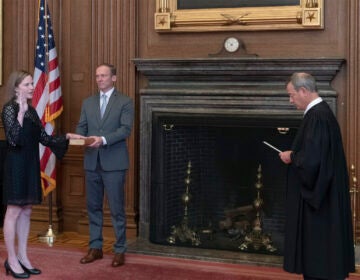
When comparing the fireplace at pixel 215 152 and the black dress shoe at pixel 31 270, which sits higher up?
the fireplace at pixel 215 152

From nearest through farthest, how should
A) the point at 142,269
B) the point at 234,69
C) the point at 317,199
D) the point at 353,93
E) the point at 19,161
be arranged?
the point at 317,199 → the point at 19,161 → the point at 142,269 → the point at 353,93 → the point at 234,69

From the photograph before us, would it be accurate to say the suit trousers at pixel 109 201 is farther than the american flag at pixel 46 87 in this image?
No

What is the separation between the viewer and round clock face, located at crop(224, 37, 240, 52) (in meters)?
5.75

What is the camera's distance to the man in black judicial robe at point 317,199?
363 centimetres

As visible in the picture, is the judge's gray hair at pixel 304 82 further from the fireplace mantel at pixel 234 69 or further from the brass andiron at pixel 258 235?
the brass andiron at pixel 258 235

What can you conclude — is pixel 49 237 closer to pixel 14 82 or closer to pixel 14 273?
pixel 14 273

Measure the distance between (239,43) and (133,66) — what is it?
1.09 meters

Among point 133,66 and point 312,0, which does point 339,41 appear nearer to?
point 312,0

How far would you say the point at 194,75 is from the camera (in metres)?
5.88

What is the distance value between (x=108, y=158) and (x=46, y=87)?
140 centimetres

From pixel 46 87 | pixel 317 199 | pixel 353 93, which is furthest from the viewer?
pixel 46 87

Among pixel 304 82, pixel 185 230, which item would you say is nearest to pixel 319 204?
pixel 304 82

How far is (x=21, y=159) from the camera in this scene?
467 centimetres

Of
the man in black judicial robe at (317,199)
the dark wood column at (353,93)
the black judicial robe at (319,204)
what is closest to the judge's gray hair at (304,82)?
the man in black judicial robe at (317,199)
